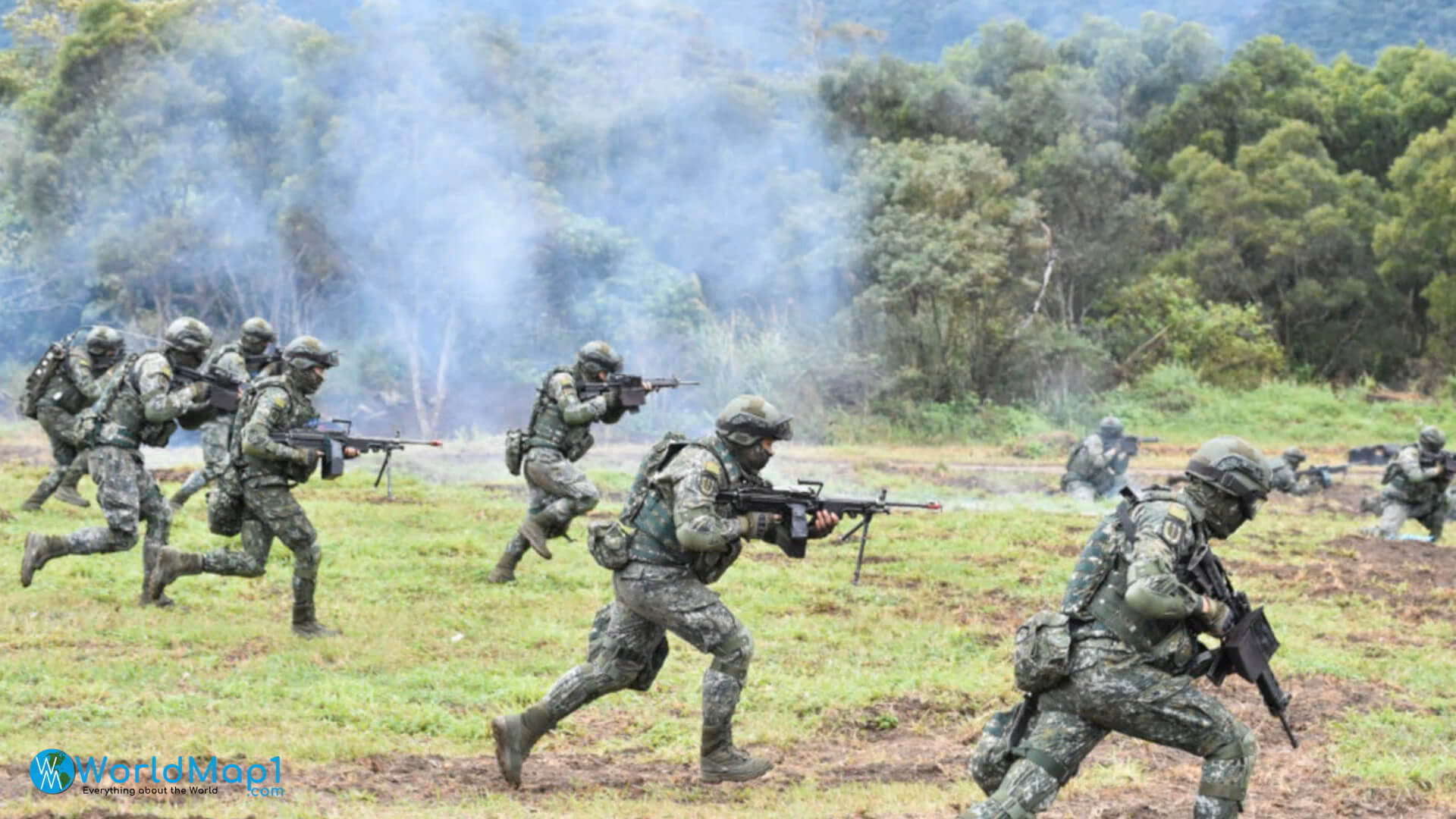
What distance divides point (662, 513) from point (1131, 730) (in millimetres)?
2386

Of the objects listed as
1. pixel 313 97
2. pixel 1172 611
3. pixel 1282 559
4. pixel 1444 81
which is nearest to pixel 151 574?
pixel 1172 611

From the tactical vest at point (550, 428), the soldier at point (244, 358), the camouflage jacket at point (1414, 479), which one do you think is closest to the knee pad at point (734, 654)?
the tactical vest at point (550, 428)

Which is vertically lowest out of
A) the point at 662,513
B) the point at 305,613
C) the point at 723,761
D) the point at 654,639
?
the point at 723,761

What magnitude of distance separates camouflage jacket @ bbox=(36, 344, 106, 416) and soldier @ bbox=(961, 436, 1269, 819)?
444 inches

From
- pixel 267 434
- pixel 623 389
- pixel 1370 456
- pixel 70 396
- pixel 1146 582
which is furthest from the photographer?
pixel 1370 456

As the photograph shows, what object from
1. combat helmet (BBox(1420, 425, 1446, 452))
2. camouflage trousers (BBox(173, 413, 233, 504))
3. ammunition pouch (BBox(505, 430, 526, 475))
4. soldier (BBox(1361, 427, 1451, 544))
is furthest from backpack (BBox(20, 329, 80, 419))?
combat helmet (BBox(1420, 425, 1446, 452))

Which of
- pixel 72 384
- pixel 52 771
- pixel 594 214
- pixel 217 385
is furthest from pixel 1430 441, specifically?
pixel 594 214

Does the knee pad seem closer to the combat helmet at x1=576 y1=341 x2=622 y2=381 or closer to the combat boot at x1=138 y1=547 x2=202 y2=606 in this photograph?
the combat boot at x1=138 y1=547 x2=202 y2=606

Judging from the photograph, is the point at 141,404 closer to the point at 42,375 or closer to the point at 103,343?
the point at 103,343

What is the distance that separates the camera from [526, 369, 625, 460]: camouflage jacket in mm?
12570

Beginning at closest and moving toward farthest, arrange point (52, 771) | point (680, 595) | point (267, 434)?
point (52, 771), point (680, 595), point (267, 434)

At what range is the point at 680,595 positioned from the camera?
A: 288 inches

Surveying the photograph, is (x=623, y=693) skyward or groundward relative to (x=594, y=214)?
groundward

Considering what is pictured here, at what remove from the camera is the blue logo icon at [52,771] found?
7.01 metres
